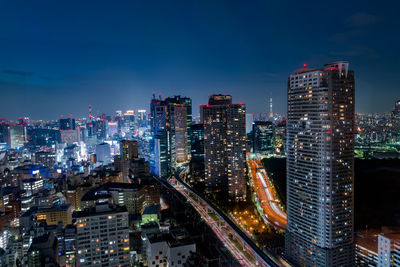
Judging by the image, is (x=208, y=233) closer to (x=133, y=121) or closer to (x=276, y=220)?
(x=276, y=220)

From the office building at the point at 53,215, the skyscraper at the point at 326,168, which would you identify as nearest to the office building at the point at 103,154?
the office building at the point at 53,215

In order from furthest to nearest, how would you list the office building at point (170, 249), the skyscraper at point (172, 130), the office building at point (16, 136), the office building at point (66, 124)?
1. the office building at point (66, 124)
2. the office building at point (16, 136)
3. the skyscraper at point (172, 130)
4. the office building at point (170, 249)

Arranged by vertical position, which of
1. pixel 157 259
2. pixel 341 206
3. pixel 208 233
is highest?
pixel 341 206

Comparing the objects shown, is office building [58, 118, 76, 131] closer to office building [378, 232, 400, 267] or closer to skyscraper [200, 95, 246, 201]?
skyscraper [200, 95, 246, 201]

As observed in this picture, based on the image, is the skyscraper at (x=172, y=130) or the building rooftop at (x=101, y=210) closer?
the building rooftop at (x=101, y=210)

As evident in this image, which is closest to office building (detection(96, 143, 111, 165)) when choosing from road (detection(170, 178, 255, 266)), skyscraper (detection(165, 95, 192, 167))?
skyscraper (detection(165, 95, 192, 167))

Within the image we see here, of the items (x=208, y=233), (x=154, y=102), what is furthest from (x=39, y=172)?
(x=208, y=233)

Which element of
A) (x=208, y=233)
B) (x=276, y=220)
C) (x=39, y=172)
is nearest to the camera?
(x=208, y=233)

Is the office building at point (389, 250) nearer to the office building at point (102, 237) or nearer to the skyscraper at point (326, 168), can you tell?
the skyscraper at point (326, 168)
